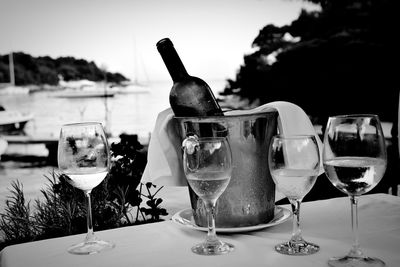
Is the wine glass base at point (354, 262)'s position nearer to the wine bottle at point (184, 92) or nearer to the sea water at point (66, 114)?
the wine bottle at point (184, 92)

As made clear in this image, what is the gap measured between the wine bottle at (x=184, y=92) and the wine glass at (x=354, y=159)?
265 mm

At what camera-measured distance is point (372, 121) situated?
0.55m

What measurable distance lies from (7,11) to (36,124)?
0.85m

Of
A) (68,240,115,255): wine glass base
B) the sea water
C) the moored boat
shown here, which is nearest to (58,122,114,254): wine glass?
(68,240,115,255): wine glass base

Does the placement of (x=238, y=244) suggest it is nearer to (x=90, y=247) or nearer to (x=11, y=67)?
(x=90, y=247)

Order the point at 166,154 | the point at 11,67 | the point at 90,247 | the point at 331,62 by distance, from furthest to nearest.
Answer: the point at 331,62 → the point at 11,67 → the point at 166,154 → the point at 90,247

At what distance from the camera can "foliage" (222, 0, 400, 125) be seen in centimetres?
423

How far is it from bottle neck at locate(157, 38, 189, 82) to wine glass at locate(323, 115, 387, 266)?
316mm

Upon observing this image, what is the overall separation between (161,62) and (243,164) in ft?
10.9

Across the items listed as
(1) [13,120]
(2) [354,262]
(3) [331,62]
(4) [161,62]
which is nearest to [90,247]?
(2) [354,262]

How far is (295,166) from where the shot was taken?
0.56m

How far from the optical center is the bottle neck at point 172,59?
78 cm

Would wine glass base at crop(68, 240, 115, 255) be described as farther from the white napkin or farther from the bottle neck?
the bottle neck

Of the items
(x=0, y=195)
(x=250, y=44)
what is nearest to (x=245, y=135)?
(x=0, y=195)
